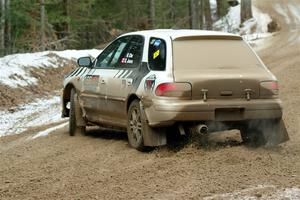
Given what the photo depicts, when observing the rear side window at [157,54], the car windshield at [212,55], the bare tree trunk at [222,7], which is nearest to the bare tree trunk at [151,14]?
the bare tree trunk at [222,7]

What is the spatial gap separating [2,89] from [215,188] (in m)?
10.6

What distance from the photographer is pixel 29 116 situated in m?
14.1

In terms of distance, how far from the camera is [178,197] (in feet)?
A: 19.9

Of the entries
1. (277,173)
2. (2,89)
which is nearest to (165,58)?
(277,173)

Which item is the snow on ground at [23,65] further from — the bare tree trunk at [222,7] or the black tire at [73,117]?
the bare tree trunk at [222,7]

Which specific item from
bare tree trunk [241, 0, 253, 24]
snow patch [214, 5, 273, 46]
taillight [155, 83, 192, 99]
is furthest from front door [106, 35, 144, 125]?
bare tree trunk [241, 0, 253, 24]

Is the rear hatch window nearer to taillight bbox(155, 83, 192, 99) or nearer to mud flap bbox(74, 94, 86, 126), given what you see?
taillight bbox(155, 83, 192, 99)

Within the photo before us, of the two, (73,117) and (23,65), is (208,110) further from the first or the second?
(23,65)

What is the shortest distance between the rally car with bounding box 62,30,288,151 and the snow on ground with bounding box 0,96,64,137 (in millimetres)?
4151

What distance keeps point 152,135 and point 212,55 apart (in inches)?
51.3

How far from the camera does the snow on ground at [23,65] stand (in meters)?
16.8

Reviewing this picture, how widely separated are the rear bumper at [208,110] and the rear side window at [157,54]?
52 cm

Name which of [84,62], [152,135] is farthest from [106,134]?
[152,135]

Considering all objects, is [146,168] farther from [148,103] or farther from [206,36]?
[206,36]
